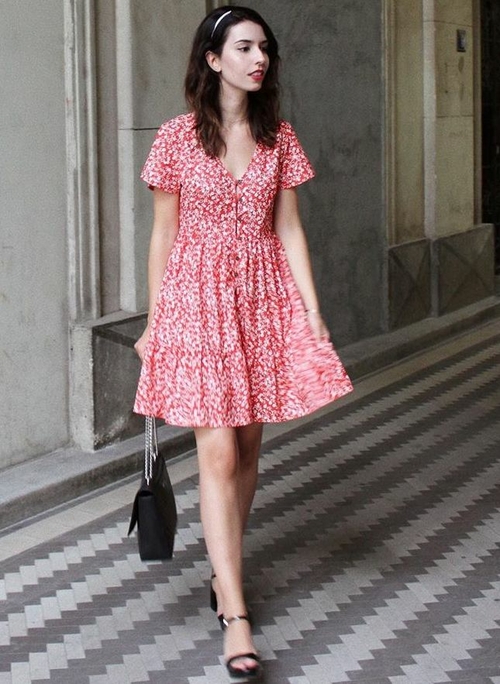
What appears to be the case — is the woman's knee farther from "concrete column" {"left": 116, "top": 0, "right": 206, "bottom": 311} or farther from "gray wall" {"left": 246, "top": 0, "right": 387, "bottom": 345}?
"gray wall" {"left": 246, "top": 0, "right": 387, "bottom": 345}

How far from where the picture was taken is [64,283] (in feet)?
20.3

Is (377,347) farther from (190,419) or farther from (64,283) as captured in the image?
(190,419)

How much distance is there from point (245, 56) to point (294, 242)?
0.62m

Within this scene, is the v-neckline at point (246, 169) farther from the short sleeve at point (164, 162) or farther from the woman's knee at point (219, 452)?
the woman's knee at point (219, 452)

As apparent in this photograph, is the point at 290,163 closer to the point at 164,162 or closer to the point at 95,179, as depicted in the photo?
the point at 164,162

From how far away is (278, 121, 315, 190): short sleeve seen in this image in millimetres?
4266

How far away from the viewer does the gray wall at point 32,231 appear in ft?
18.9

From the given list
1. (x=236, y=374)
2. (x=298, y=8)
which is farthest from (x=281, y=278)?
(x=298, y=8)

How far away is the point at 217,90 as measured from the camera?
4.17 meters

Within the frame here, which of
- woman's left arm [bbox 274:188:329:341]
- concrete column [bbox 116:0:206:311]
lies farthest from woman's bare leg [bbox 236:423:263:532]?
concrete column [bbox 116:0:206:311]

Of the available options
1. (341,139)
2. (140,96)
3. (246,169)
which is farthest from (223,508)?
(341,139)

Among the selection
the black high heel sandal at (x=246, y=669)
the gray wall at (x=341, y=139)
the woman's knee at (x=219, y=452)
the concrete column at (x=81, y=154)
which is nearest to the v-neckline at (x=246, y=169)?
the woman's knee at (x=219, y=452)

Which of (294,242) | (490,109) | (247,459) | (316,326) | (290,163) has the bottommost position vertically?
(247,459)

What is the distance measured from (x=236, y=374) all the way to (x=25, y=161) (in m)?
2.12
